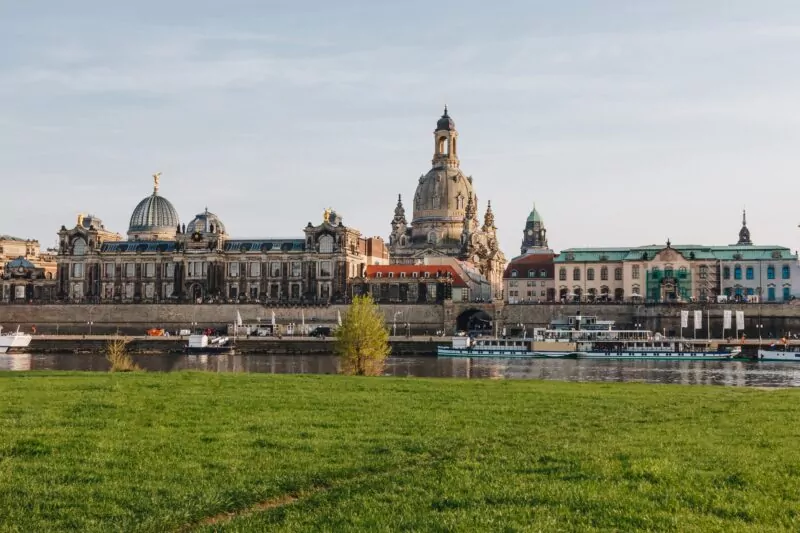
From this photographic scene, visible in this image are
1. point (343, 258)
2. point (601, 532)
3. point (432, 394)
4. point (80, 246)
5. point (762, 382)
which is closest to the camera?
point (601, 532)

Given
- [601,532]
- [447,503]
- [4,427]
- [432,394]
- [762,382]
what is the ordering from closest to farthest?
[601,532] < [447,503] < [4,427] < [432,394] < [762,382]

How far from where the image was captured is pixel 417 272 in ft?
379

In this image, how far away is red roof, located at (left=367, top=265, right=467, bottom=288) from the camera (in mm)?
114688

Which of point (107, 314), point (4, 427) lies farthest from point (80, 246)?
point (4, 427)

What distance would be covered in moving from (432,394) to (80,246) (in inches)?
4359

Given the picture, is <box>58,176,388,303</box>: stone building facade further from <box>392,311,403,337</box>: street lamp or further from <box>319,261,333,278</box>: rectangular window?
<box>392,311,403,337</box>: street lamp

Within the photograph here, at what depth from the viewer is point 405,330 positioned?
107m

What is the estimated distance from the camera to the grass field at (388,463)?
406 inches

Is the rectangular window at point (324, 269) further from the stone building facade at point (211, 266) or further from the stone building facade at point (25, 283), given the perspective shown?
the stone building facade at point (25, 283)

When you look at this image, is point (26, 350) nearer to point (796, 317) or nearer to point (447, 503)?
point (796, 317)

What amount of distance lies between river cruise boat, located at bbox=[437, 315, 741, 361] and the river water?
11.1ft

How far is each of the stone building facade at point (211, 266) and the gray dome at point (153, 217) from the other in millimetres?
11226

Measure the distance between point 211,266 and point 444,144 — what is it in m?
57.1

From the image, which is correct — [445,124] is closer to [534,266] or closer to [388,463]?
[534,266]
